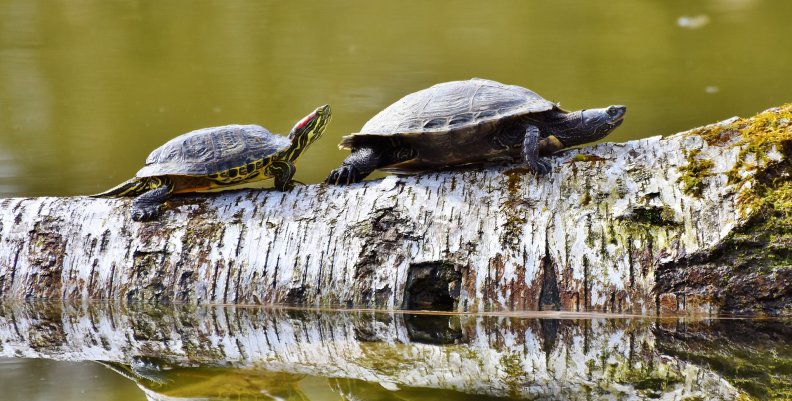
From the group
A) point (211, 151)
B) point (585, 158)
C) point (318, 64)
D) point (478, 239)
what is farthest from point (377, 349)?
point (318, 64)

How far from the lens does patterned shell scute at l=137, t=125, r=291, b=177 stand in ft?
15.5

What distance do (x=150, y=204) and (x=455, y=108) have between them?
5.86 feet

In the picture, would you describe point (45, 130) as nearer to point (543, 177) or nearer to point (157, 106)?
point (157, 106)

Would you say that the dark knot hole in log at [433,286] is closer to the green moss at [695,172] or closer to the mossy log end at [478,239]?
the mossy log end at [478,239]

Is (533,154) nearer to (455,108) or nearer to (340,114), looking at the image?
(455,108)

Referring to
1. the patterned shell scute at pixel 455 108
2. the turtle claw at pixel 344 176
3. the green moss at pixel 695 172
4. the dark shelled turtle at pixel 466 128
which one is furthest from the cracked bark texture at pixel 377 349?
the patterned shell scute at pixel 455 108

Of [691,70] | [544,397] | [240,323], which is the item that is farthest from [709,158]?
[691,70]

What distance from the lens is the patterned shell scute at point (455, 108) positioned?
4602 mm

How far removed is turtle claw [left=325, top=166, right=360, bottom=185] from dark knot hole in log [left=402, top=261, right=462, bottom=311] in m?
0.75

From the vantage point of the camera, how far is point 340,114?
392 inches

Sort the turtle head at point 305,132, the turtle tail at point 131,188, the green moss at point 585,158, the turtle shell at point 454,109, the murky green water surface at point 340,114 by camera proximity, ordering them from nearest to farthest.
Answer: the murky green water surface at point 340,114 → the green moss at point 585,158 → the turtle shell at point 454,109 → the turtle tail at point 131,188 → the turtle head at point 305,132

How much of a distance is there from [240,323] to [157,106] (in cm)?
731

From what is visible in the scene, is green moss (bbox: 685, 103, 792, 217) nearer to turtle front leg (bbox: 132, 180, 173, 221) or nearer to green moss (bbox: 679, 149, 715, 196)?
green moss (bbox: 679, 149, 715, 196)

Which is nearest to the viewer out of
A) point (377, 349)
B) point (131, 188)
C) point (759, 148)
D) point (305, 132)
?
point (377, 349)
